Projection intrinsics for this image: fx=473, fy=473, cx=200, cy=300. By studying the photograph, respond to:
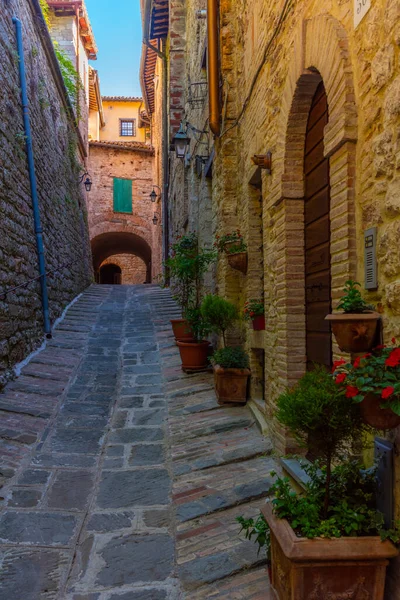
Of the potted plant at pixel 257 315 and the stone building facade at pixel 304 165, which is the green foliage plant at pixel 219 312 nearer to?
the stone building facade at pixel 304 165

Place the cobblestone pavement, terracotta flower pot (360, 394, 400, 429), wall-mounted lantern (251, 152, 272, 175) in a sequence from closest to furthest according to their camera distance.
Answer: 1. terracotta flower pot (360, 394, 400, 429)
2. the cobblestone pavement
3. wall-mounted lantern (251, 152, 272, 175)

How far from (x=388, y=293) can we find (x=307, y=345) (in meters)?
1.64

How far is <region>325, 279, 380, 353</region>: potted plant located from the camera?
2.03 metres

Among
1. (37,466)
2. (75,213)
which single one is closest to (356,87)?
→ (37,466)

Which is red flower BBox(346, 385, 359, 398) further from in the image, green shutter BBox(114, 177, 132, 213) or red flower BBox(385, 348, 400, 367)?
green shutter BBox(114, 177, 132, 213)

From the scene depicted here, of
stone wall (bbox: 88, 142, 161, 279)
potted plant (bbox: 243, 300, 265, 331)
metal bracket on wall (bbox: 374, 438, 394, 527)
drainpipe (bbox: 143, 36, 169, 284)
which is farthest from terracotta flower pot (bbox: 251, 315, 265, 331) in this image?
stone wall (bbox: 88, 142, 161, 279)

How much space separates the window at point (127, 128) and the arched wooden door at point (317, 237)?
2886 centimetres

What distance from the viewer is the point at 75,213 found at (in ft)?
40.5

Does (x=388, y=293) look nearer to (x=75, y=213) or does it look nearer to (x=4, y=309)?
(x=4, y=309)

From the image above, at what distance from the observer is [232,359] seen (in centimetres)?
497

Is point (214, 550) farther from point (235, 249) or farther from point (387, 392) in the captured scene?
point (235, 249)

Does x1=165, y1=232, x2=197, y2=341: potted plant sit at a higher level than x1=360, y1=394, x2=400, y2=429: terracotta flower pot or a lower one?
higher

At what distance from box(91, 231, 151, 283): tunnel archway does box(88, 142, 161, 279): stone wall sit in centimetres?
6

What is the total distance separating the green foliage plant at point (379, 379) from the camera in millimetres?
1677
